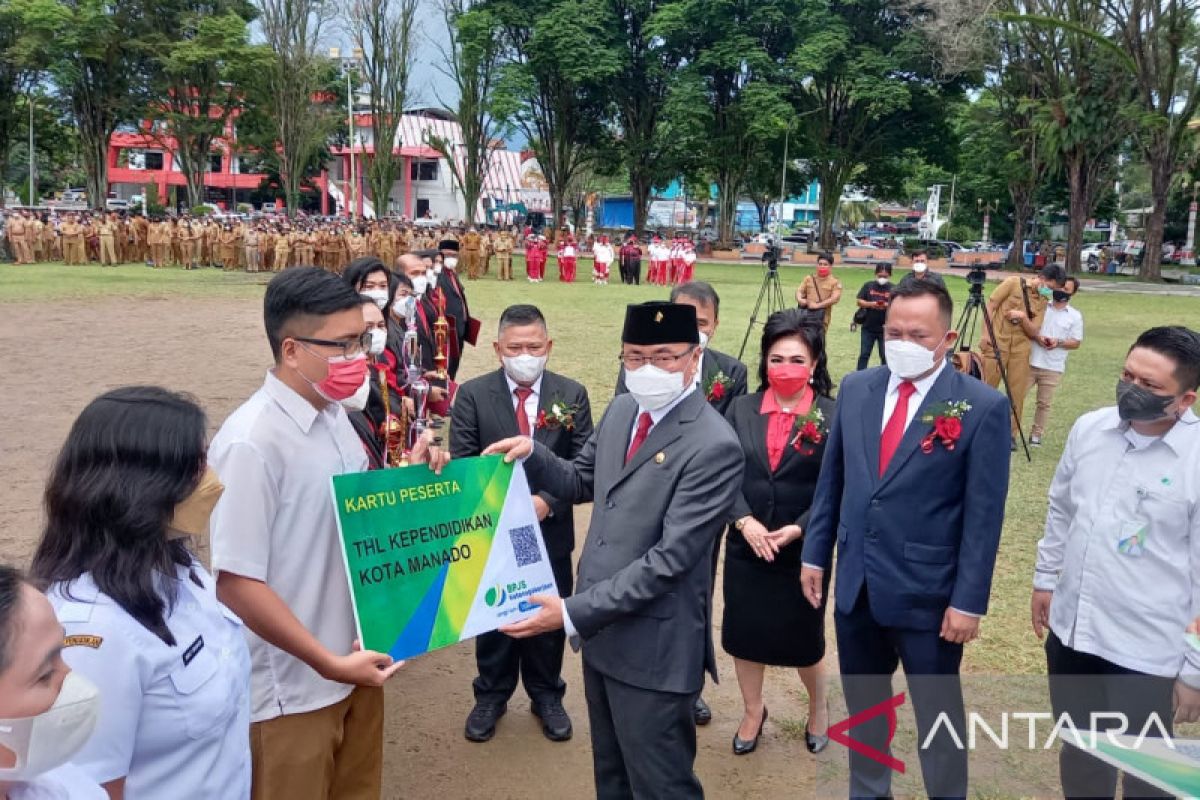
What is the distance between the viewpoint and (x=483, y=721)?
13.4ft

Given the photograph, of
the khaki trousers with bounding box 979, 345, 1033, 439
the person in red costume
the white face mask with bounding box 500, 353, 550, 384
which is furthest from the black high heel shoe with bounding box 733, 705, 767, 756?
the person in red costume

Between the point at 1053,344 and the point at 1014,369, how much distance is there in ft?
1.90

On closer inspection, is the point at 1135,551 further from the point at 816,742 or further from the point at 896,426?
the point at 816,742

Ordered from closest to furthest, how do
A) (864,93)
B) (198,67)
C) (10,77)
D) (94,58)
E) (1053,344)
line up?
1. (1053,344)
2. (864,93)
3. (94,58)
4. (198,67)
5. (10,77)

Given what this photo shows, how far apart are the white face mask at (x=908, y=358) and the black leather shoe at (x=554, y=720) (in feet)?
7.39

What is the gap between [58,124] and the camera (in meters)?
46.6

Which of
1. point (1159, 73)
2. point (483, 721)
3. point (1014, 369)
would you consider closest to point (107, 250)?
point (1014, 369)

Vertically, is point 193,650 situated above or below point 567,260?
below

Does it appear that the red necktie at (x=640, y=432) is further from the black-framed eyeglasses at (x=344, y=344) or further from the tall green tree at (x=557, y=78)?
the tall green tree at (x=557, y=78)

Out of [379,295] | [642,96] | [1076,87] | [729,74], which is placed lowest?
[379,295]

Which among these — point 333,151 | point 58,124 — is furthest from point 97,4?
point 333,151

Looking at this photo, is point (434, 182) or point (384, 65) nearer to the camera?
point (384, 65)

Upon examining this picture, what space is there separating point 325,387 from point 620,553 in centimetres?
108

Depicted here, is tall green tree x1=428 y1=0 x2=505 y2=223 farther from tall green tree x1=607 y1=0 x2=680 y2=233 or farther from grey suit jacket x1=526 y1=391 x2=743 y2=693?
grey suit jacket x1=526 y1=391 x2=743 y2=693
